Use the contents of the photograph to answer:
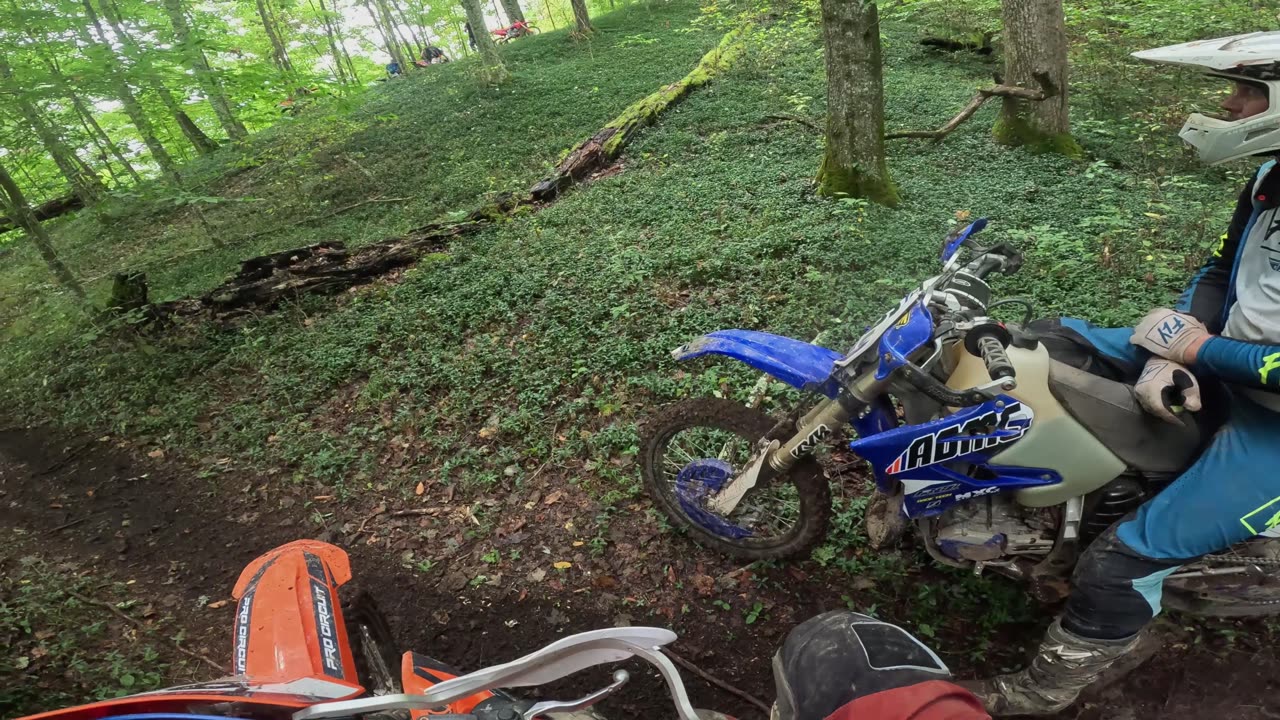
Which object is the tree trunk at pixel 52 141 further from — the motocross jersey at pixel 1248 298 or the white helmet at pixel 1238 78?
the motocross jersey at pixel 1248 298

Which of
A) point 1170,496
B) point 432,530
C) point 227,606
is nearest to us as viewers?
point 1170,496

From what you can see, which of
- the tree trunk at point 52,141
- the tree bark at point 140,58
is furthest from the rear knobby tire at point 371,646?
the tree bark at point 140,58

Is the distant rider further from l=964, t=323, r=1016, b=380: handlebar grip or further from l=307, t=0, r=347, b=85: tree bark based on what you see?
l=307, t=0, r=347, b=85: tree bark

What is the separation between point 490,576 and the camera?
3.72 m

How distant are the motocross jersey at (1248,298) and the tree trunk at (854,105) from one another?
178 inches

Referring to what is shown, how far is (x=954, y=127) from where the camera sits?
324 inches

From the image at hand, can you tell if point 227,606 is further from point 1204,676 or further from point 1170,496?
point 1204,676

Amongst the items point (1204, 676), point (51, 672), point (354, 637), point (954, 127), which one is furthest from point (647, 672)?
point (954, 127)

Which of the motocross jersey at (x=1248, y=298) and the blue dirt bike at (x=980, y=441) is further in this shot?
the blue dirt bike at (x=980, y=441)

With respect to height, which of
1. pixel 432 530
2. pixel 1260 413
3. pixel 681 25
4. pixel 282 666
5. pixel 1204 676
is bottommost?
pixel 1204 676

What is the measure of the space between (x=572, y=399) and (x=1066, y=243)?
4604 millimetres

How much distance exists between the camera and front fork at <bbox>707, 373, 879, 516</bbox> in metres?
2.61

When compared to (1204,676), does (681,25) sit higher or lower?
higher

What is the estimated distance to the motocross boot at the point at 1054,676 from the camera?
237 cm
